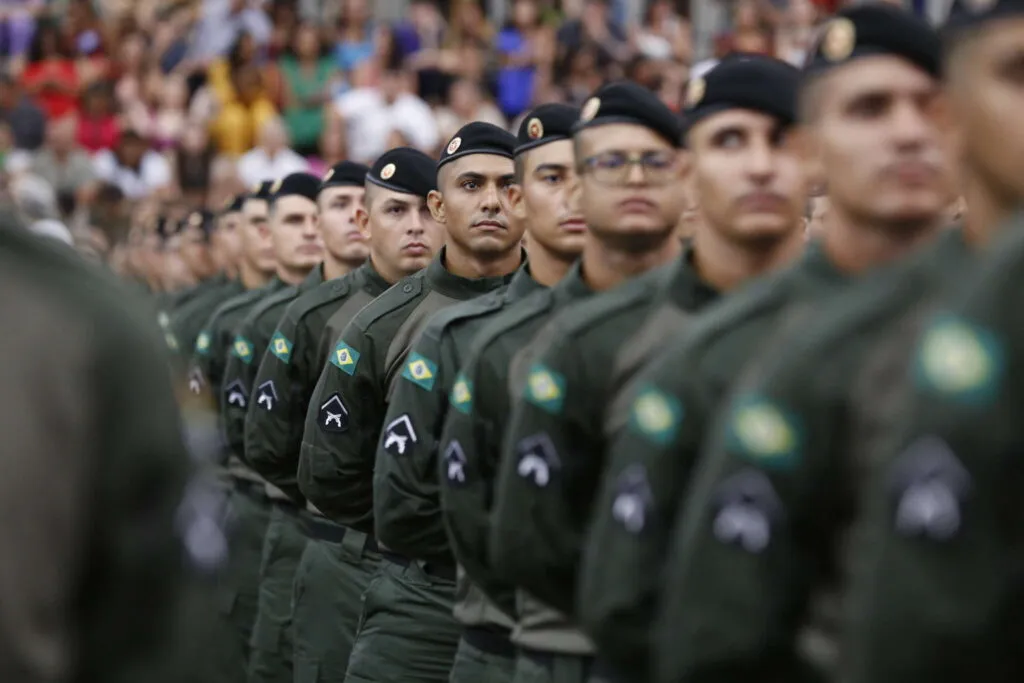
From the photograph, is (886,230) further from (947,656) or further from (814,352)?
(947,656)

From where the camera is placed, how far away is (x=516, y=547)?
219 inches

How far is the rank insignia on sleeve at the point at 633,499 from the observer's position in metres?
4.57

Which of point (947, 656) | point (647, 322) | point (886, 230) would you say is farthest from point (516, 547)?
point (947, 656)

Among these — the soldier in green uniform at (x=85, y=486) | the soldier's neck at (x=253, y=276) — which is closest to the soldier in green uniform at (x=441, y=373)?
the soldier in green uniform at (x=85, y=486)

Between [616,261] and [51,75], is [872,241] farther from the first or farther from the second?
[51,75]

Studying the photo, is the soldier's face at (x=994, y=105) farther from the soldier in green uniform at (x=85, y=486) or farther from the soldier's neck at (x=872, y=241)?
the soldier in green uniform at (x=85, y=486)

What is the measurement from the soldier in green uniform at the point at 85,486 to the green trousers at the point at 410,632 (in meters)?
4.66

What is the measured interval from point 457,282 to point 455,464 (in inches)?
88.4

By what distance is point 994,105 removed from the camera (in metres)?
3.80

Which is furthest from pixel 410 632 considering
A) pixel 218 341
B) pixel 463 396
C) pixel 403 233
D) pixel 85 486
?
pixel 218 341

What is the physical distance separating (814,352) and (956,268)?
0.32 m

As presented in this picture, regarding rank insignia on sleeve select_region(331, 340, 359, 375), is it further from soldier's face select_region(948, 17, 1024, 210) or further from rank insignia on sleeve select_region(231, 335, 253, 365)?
soldier's face select_region(948, 17, 1024, 210)

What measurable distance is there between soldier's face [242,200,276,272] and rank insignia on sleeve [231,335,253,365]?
1.96 m

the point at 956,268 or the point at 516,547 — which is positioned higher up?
the point at 956,268
